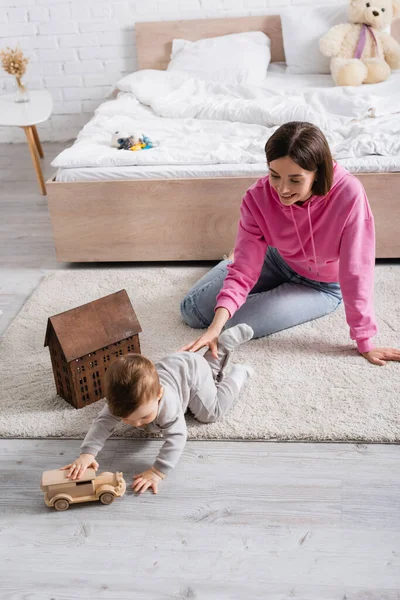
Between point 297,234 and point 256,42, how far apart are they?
1.81 m

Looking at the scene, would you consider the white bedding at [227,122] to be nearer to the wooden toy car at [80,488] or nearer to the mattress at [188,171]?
the mattress at [188,171]

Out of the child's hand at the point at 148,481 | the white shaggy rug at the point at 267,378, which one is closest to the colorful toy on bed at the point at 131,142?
the white shaggy rug at the point at 267,378

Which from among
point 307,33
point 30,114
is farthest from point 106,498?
point 307,33

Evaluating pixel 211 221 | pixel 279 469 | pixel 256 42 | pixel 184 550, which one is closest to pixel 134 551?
pixel 184 550

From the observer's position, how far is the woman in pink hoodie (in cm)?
158

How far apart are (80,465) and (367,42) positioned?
2.40m

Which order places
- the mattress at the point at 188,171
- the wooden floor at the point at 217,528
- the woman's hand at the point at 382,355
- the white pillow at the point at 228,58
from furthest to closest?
the white pillow at the point at 228,58, the mattress at the point at 188,171, the woman's hand at the point at 382,355, the wooden floor at the point at 217,528

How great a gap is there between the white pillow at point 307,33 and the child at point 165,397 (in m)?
1.92

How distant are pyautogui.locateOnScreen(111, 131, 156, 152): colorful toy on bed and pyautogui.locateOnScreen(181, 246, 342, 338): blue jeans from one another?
66 cm

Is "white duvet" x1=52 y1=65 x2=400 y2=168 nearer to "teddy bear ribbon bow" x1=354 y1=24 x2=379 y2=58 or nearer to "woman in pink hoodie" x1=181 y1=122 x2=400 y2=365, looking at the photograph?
"teddy bear ribbon bow" x1=354 y1=24 x2=379 y2=58

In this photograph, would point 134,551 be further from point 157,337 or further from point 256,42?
point 256,42

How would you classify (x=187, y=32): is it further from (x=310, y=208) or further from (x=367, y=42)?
(x=310, y=208)

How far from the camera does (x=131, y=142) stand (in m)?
2.42

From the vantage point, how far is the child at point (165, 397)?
1331 mm
